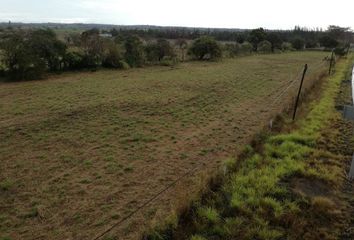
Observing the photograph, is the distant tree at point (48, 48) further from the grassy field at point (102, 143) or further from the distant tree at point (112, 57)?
the distant tree at point (112, 57)

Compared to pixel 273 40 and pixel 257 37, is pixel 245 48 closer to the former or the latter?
pixel 257 37

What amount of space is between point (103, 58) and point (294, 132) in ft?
A: 54.3

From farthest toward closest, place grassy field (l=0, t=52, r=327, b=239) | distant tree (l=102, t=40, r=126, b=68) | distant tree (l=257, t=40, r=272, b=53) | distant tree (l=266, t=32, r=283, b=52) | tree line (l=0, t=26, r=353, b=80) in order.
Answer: distant tree (l=266, t=32, r=283, b=52) < distant tree (l=257, t=40, r=272, b=53) < distant tree (l=102, t=40, r=126, b=68) < tree line (l=0, t=26, r=353, b=80) < grassy field (l=0, t=52, r=327, b=239)

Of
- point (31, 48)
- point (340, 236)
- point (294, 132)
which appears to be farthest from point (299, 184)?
point (31, 48)

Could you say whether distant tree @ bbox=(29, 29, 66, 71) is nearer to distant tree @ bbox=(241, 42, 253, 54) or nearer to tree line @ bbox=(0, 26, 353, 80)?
tree line @ bbox=(0, 26, 353, 80)

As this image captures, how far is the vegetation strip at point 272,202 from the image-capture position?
12.9 ft

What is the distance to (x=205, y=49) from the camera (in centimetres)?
2919

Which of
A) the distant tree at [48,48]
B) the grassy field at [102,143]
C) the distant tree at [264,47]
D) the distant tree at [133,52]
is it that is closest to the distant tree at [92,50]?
the distant tree at [48,48]

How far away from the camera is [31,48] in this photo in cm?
1675

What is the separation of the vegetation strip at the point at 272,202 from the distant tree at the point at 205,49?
23263mm

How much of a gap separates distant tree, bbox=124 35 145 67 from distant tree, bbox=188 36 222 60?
272 inches

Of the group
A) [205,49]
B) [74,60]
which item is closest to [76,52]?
[74,60]

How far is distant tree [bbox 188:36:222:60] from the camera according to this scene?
2901 cm

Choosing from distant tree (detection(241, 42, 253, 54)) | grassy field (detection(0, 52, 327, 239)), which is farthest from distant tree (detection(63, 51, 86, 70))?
distant tree (detection(241, 42, 253, 54))
